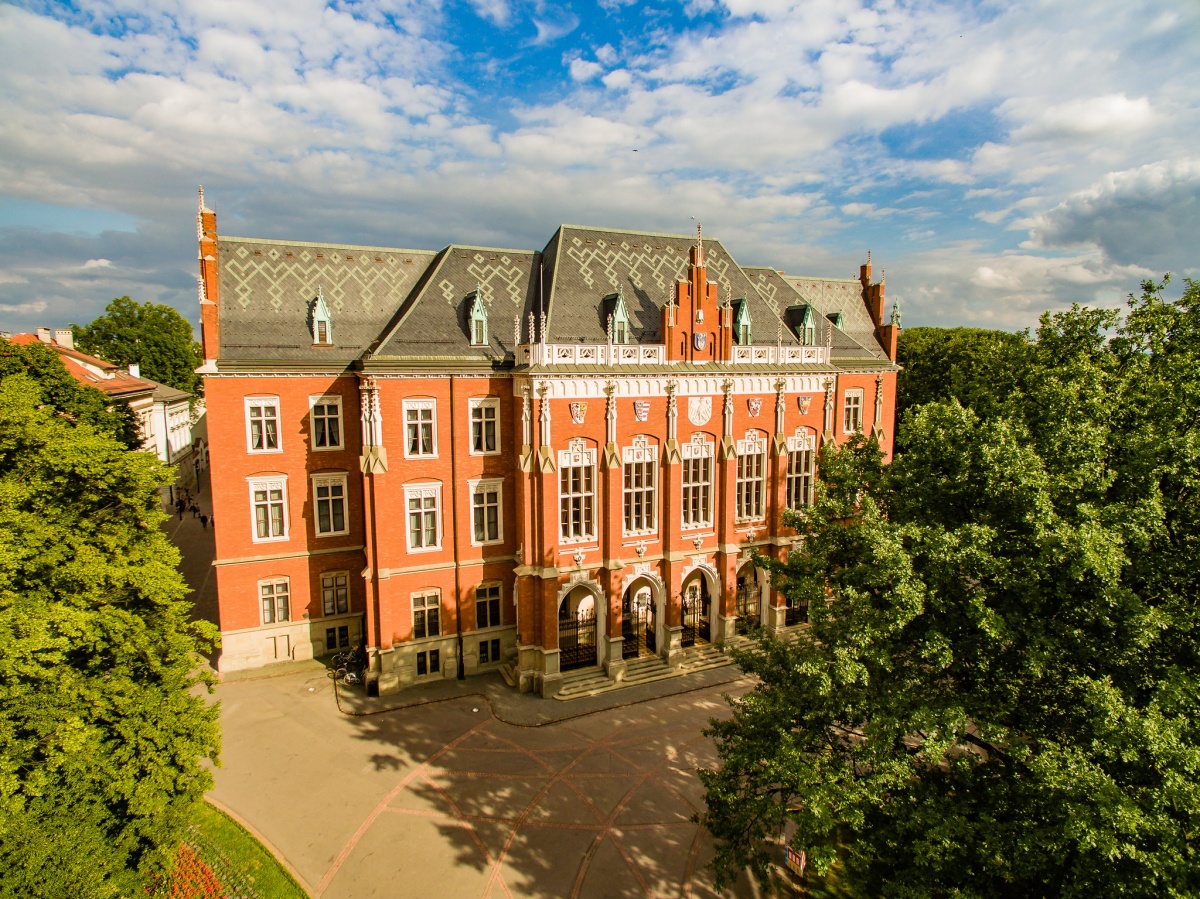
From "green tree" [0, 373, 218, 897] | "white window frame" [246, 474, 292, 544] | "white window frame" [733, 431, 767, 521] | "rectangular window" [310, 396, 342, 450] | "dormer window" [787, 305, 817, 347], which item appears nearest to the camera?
"green tree" [0, 373, 218, 897]

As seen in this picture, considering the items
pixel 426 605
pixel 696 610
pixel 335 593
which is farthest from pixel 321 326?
pixel 696 610

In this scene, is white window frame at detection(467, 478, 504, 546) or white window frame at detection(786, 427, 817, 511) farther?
white window frame at detection(786, 427, 817, 511)

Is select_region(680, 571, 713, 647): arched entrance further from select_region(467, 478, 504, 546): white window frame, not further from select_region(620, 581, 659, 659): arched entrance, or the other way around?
select_region(467, 478, 504, 546): white window frame

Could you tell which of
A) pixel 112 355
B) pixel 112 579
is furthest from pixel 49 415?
pixel 112 355

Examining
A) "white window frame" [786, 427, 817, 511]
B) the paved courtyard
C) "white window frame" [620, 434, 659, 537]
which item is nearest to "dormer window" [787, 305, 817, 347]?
"white window frame" [786, 427, 817, 511]

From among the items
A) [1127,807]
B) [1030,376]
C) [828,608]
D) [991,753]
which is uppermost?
[1030,376]

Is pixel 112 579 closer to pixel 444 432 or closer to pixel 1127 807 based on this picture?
pixel 444 432

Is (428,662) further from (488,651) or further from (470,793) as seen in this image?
(470,793)
